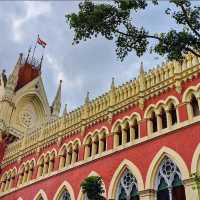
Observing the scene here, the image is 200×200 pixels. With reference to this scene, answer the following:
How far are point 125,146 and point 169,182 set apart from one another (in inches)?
141

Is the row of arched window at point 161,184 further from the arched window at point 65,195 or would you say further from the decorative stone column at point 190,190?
the arched window at point 65,195

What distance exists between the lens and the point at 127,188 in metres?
17.9

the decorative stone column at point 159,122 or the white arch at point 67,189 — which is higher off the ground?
the decorative stone column at point 159,122

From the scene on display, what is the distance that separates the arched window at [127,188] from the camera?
17.6 metres

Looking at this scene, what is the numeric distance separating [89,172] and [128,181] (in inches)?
123

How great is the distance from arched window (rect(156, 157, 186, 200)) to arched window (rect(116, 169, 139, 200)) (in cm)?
147

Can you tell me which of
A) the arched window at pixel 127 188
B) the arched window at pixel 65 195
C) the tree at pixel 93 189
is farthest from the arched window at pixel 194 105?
the arched window at pixel 65 195

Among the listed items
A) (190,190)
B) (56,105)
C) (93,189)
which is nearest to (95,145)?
(190,190)

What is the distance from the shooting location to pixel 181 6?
988 cm

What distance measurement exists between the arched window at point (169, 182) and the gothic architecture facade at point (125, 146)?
0.05 metres

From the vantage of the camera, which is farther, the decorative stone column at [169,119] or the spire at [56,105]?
the spire at [56,105]

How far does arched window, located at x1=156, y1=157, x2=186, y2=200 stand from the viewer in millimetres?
15734

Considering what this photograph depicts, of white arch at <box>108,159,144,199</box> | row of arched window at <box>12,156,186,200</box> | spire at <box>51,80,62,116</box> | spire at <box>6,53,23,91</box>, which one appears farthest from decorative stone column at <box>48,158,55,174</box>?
spire at <box>51,80,62,116</box>

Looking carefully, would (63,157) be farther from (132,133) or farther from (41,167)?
(132,133)
